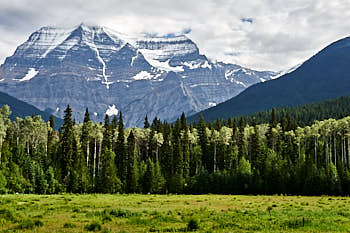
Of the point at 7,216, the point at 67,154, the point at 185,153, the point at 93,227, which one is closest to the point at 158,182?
the point at 185,153

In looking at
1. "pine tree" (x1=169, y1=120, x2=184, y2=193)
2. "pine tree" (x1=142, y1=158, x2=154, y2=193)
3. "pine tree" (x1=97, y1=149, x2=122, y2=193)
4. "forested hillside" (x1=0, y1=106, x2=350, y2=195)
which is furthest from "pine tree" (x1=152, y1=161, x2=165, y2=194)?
"pine tree" (x1=97, y1=149, x2=122, y2=193)

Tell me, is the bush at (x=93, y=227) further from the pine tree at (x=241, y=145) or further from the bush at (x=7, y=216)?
the pine tree at (x=241, y=145)

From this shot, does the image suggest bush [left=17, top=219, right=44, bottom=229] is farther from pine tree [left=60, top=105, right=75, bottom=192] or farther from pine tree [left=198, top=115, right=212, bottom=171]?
pine tree [left=198, top=115, right=212, bottom=171]

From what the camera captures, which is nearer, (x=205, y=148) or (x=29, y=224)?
(x=29, y=224)

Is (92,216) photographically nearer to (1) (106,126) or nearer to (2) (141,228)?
(2) (141,228)

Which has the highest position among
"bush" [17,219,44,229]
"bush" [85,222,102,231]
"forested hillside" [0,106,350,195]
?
"forested hillside" [0,106,350,195]

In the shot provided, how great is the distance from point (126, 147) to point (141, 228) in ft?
329

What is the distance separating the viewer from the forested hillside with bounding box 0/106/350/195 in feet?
323

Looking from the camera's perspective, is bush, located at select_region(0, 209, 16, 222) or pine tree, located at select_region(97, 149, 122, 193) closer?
bush, located at select_region(0, 209, 16, 222)

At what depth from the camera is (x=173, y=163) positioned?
5064 inches

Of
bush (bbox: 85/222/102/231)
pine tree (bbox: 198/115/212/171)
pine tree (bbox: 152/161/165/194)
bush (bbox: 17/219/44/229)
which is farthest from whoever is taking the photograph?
pine tree (bbox: 198/115/212/171)

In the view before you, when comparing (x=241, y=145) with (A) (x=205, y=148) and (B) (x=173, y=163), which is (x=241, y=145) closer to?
(A) (x=205, y=148)

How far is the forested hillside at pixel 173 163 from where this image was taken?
98312 mm

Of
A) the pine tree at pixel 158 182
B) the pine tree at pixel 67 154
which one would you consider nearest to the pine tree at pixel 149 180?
the pine tree at pixel 158 182
